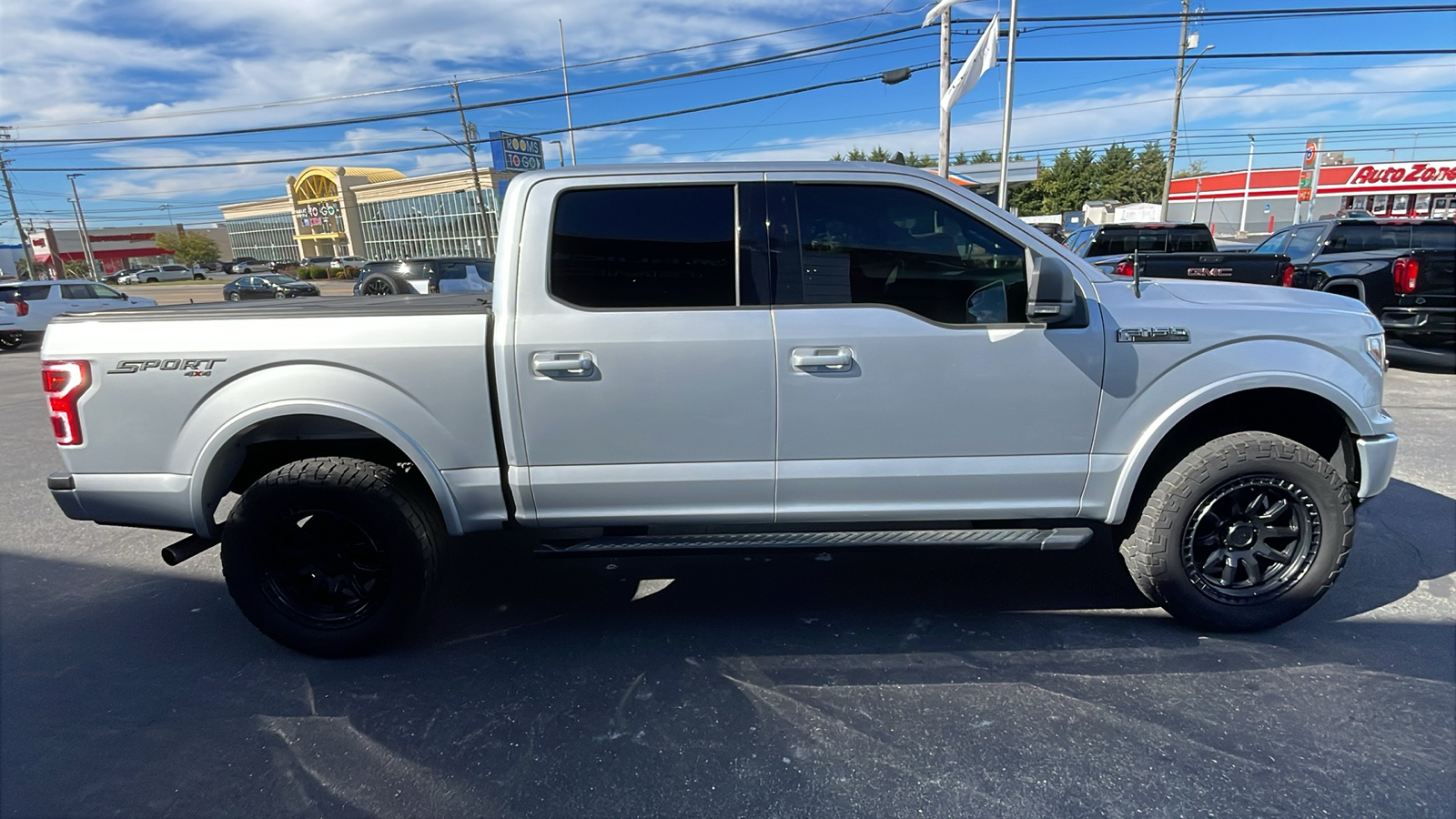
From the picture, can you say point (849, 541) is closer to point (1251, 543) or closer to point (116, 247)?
point (1251, 543)

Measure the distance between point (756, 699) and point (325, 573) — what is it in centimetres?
193

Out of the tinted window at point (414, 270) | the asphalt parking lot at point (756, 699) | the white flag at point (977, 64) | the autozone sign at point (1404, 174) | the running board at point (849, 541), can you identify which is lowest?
the asphalt parking lot at point (756, 699)

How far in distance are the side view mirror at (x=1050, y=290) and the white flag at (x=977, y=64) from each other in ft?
48.2

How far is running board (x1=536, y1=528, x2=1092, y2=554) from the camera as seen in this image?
2979 mm

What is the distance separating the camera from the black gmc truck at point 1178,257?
30.7 ft

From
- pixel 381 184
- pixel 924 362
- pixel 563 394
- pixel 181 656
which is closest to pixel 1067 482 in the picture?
pixel 924 362

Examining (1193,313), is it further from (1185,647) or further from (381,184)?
(381,184)

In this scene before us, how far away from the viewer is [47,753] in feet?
8.50

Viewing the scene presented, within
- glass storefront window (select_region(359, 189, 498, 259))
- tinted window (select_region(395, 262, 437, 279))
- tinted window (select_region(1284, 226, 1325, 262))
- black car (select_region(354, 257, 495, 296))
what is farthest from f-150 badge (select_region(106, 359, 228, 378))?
glass storefront window (select_region(359, 189, 498, 259))

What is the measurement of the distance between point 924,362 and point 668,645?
1.62 metres

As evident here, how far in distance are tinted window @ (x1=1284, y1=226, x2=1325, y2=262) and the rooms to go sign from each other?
22.0m

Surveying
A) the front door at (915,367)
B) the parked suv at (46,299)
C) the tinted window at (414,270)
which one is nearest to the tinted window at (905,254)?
the front door at (915,367)

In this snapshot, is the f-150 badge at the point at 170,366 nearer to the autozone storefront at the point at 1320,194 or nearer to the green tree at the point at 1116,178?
the autozone storefront at the point at 1320,194

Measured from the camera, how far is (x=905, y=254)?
2980mm
